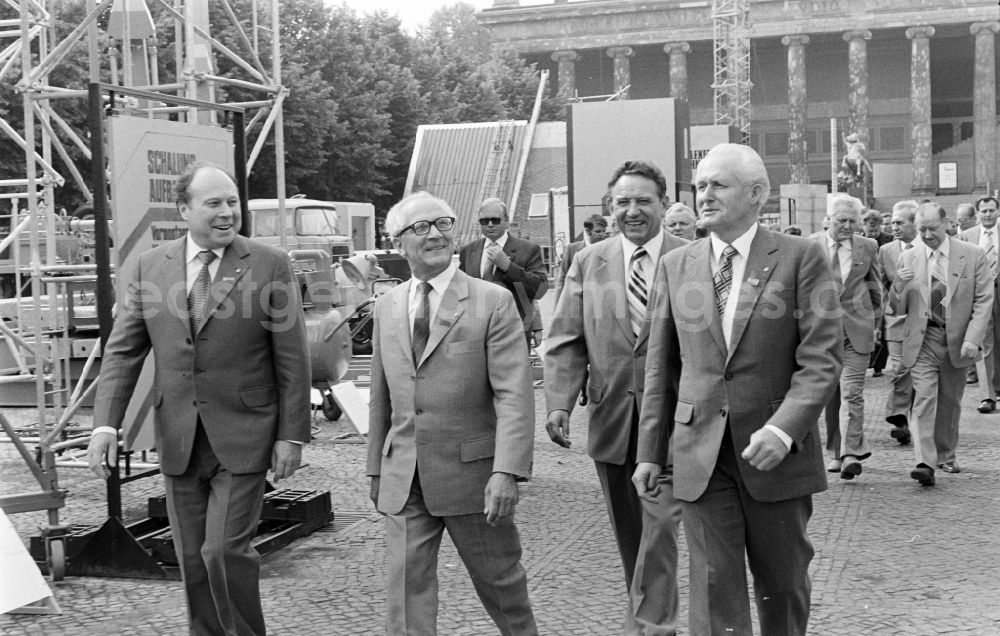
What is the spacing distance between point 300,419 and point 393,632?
1.08 meters

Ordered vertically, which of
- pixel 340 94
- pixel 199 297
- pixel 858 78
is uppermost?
pixel 858 78

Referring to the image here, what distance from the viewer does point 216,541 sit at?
4828mm

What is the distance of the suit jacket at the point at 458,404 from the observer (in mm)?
4340

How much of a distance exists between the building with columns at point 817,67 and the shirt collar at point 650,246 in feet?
251

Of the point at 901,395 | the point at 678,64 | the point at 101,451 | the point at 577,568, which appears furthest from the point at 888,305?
the point at 678,64

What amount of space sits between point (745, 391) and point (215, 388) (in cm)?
205

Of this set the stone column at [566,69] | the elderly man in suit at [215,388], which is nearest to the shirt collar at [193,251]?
the elderly man in suit at [215,388]

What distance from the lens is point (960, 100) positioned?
299 feet

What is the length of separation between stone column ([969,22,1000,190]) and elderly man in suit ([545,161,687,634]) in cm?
8025

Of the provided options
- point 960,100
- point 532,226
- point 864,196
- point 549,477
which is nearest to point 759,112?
point 960,100

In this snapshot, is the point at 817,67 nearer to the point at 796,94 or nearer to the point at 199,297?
the point at 796,94

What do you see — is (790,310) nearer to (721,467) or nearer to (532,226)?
(721,467)

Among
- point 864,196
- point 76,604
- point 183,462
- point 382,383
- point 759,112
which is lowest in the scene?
point 76,604

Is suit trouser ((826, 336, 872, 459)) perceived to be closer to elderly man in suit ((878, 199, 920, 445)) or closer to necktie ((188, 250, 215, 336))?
elderly man in suit ((878, 199, 920, 445))
